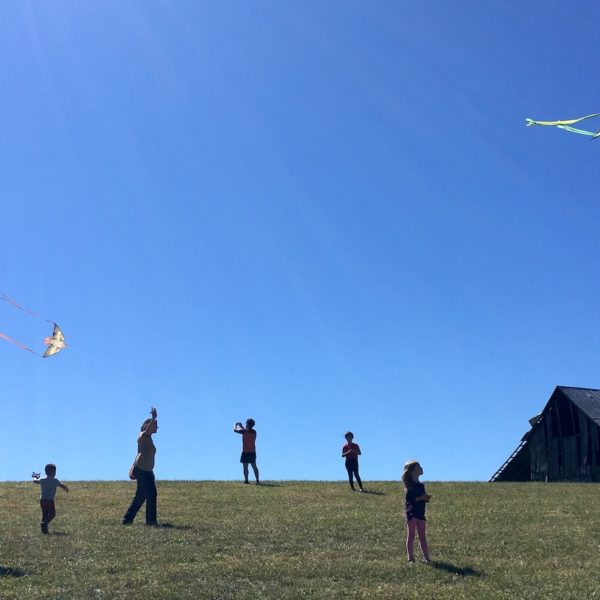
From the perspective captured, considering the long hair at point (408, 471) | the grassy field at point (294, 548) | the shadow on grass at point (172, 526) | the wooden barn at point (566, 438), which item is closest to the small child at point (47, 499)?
the grassy field at point (294, 548)

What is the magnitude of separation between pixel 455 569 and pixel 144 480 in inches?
275

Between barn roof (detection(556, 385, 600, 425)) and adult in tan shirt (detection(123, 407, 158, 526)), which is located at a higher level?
barn roof (detection(556, 385, 600, 425))

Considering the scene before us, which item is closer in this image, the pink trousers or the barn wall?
the pink trousers

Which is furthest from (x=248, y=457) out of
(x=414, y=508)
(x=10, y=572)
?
(x=10, y=572)

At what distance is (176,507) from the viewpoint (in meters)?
20.4

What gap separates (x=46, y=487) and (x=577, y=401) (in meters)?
34.0

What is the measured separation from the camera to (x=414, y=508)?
13867mm

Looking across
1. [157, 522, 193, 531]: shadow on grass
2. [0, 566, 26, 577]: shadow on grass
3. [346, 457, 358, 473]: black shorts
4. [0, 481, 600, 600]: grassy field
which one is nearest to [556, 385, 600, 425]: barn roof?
[0, 481, 600, 600]: grassy field

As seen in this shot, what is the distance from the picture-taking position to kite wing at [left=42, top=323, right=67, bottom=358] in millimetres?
16438

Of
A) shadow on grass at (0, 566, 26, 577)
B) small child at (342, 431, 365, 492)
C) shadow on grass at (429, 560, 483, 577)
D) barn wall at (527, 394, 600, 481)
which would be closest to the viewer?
shadow on grass at (0, 566, 26, 577)

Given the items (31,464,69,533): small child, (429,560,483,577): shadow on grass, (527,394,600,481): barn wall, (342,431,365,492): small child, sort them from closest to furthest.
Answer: (429,560,483,577): shadow on grass → (31,464,69,533): small child → (342,431,365,492): small child → (527,394,600,481): barn wall

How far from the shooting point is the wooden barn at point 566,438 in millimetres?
41625

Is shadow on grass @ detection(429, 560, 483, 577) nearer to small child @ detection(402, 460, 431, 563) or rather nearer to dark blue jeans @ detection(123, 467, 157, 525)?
small child @ detection(402, 460, 431, 563)

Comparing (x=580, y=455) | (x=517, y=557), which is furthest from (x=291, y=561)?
(x=580, y=455)
